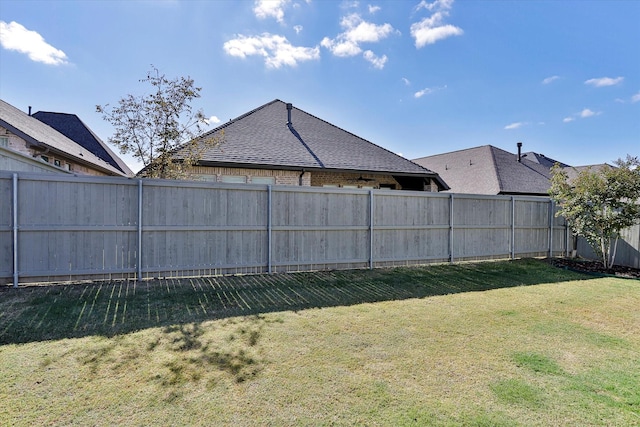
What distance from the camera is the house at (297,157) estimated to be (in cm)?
1116

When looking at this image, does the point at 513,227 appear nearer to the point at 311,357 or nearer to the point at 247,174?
the point at 247,174

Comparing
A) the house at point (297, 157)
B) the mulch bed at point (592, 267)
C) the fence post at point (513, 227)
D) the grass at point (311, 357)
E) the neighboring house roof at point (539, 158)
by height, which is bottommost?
the mulch bed at point (592, 267)

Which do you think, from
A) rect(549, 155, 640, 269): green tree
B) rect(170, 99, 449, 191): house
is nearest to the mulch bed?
rect(549, 155, 640, 269): green tree

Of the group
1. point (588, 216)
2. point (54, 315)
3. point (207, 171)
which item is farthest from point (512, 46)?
point (54, 315)

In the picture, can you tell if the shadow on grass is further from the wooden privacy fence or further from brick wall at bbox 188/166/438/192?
brick wall at bbox 188/166/438/192

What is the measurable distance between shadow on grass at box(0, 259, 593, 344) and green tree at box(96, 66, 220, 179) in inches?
169

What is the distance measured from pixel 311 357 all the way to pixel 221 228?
4.39 meters

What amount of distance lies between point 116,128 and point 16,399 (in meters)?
8.17

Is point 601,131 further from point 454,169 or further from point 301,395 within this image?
point 301,395

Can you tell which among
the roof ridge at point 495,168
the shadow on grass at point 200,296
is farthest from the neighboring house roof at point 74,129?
the roof ridge at point 495,168

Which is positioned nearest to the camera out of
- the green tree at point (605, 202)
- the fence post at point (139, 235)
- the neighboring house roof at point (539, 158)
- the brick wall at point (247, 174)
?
the fence post at point (139, 235)

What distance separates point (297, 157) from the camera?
39.9 feet

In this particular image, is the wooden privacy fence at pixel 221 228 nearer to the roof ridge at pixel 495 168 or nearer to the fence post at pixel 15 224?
the fence post at pixel 15 224

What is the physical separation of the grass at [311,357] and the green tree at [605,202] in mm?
3949
